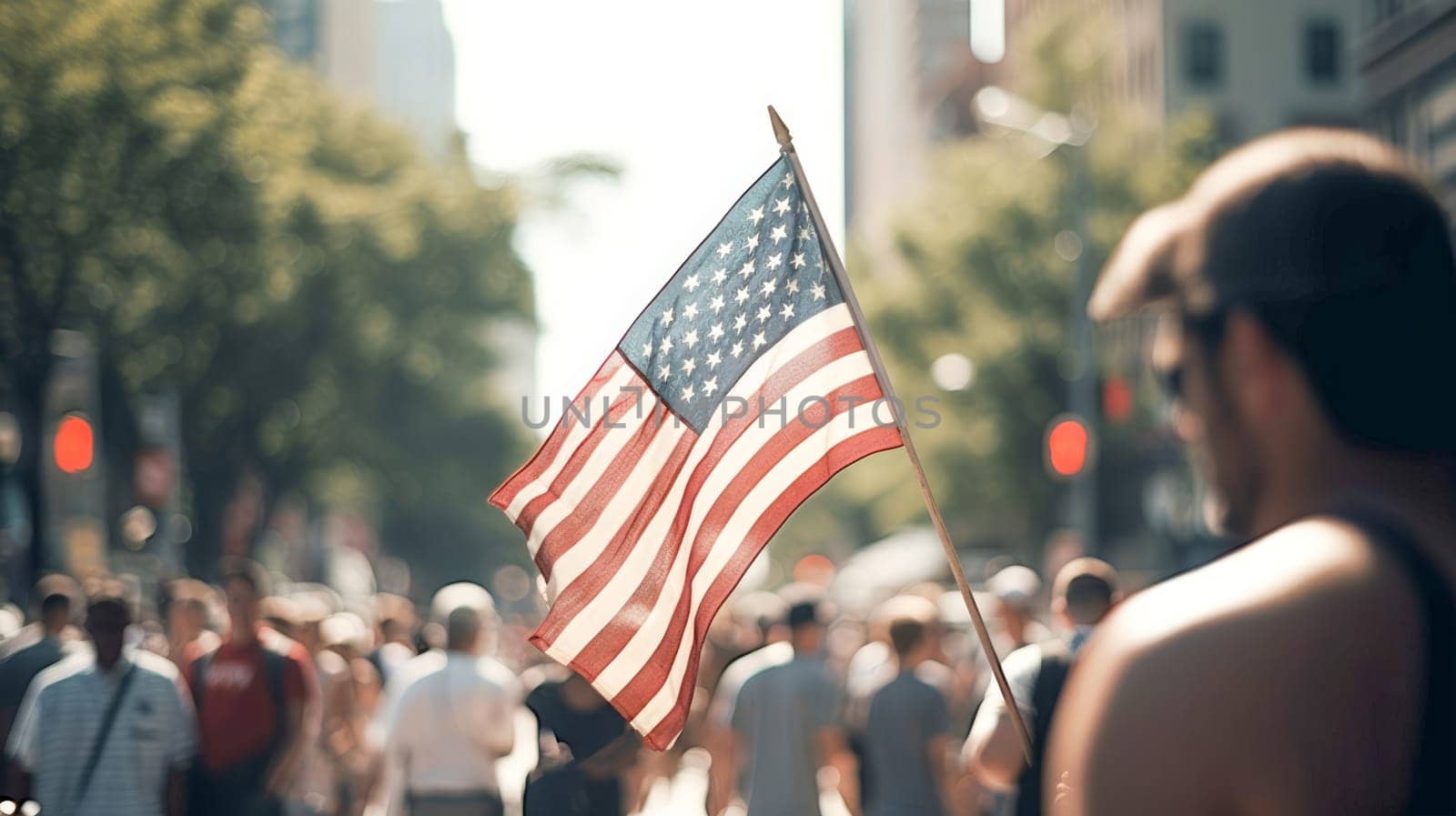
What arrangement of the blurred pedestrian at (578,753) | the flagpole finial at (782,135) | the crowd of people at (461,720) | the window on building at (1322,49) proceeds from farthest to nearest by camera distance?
the window on building at (1322,49), the crowd of people at (461,720), the blurred pedestrian at (578,753), the flagpole finial at (782,135)

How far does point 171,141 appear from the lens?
24.4m

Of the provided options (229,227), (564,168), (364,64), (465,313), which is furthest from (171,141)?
(364,64)

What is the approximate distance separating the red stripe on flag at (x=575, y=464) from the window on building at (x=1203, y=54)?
183ft

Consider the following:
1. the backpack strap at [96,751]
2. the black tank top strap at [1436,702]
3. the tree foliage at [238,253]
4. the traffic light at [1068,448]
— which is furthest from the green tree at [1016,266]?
the black tank top strap at [1436,702]

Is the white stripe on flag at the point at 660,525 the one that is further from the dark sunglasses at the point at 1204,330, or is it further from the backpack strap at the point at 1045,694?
the dark sunglasses at the point at 1204,330

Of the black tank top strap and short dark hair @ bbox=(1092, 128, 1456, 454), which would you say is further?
A: short dark hair @ bbox=(1092, 128, 1456, 454)

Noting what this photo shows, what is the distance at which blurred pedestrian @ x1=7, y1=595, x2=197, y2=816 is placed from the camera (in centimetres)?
829

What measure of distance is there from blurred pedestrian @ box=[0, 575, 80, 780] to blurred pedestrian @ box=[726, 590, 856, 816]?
349 centimetres

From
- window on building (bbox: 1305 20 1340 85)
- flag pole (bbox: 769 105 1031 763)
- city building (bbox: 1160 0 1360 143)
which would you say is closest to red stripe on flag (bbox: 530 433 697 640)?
flag pole (bbox: 769 105 1031 763)

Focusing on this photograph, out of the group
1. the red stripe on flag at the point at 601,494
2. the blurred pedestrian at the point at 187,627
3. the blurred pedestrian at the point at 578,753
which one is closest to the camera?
the red stripe on flag at the point at 601,494

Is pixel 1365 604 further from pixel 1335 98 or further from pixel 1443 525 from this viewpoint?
pixel 1335 98

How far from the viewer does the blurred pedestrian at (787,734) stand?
954 cm

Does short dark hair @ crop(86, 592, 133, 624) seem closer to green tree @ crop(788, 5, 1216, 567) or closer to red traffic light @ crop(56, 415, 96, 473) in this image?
red traffic light @ crop(56, 415, 96, 473)

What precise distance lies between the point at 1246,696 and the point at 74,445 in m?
19.7
